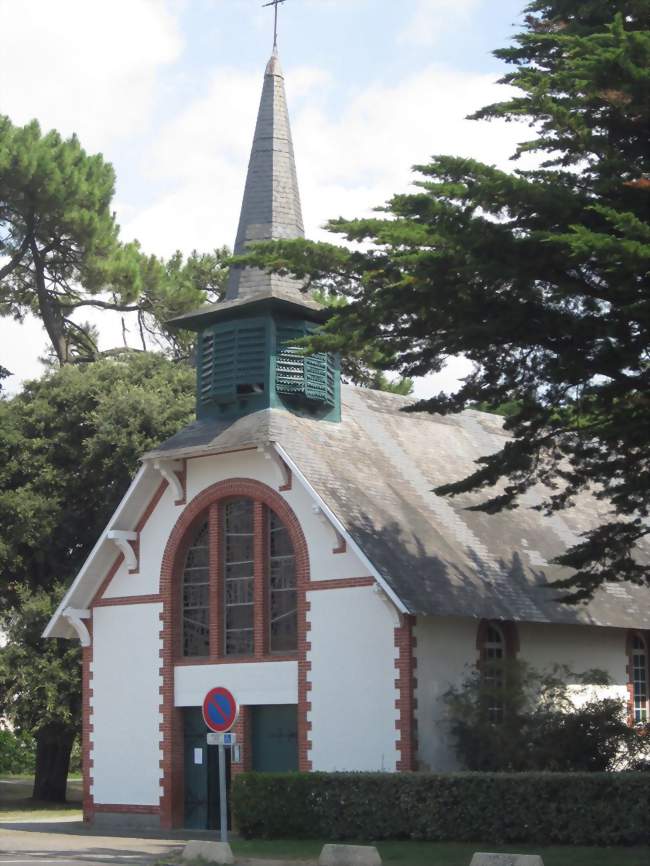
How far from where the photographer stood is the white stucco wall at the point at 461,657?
26109mm

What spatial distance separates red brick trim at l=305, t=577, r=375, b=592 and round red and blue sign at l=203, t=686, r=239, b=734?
6311 mm

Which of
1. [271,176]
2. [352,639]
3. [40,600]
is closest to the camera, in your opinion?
[352,639]

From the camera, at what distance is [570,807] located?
70.4 ft

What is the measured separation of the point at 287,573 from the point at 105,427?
1078 cm

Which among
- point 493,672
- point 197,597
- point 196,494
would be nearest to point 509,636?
point 493,672

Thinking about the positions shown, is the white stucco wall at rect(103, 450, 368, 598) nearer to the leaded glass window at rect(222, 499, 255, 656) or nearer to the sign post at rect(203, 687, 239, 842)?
the leaded glass window at rect(222, 499, 255, 656)

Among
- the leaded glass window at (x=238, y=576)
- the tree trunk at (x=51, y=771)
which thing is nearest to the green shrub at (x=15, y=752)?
the tree trunk at (x=51, y=771)

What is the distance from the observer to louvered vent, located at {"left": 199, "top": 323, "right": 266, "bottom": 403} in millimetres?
29188

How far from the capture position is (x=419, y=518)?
1139 inches

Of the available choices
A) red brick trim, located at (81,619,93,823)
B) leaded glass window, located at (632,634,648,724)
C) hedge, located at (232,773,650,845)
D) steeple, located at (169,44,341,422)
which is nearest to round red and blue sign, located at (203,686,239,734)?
hedge, located at (232,773,650,845)

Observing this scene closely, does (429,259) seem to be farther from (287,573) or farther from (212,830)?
(212,830)

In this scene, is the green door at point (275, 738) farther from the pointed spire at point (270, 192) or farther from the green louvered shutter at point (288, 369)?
the pointed spire at point (270, 192)

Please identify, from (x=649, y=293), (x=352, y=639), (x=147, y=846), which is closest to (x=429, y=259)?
(x=649, y=293)

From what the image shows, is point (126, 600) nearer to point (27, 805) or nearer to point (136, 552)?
point (136, 552)
